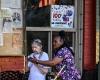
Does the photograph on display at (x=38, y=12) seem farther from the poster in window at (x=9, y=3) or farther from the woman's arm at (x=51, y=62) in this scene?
the woman's arm at (x=51, y=62)

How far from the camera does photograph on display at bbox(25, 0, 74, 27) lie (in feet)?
33.6

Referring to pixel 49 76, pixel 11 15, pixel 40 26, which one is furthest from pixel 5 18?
pixel 49 76

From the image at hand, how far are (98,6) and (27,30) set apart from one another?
1658mm

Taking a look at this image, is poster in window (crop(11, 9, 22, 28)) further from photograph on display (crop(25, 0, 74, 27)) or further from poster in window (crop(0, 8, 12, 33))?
photograph on display (crop(25, 0, 74, 27))

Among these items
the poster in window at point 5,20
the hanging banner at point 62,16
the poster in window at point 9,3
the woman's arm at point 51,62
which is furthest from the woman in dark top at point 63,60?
the hanging banner at point 62,16

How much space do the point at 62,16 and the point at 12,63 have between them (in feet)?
5.15

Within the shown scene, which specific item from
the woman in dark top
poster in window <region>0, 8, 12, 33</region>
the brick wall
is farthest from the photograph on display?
the woman in dark top

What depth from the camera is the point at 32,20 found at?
1030 cm

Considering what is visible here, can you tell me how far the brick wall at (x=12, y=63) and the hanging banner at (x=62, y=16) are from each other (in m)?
1.13

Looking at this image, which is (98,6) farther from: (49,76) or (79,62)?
(49,76)

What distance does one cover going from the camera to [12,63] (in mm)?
9828

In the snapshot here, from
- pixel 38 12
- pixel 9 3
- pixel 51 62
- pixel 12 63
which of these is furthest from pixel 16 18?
pixel 51 62

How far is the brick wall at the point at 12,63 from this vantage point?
9.80 meters

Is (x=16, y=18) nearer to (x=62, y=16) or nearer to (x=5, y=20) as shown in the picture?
(x=5, y=20)
